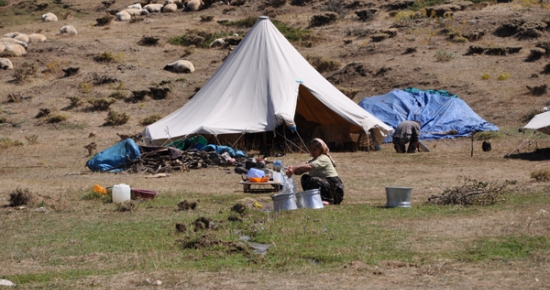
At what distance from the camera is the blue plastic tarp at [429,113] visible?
2116 centimetres

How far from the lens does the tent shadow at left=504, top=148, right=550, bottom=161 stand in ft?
54.6

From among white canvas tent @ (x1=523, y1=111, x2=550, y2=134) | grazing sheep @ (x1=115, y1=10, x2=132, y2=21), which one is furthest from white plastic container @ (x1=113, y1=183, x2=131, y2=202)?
grazing sheep @ (x1=115, y1=10, x2=132, y2=21)

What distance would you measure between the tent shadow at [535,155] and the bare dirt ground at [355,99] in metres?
0.32

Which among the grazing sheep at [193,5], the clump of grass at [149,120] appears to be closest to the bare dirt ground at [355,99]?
the clump of grass at [149,120]

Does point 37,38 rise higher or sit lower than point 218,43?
higher

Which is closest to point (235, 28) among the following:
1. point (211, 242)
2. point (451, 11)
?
point (451, 11)

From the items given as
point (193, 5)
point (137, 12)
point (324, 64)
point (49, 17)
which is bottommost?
point (324, 64)

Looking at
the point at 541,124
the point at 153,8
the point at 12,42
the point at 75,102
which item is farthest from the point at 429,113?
the point at 153,8

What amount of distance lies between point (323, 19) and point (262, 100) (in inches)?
762

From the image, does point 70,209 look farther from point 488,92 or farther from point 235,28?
point 235,28

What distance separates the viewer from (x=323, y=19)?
3716cm

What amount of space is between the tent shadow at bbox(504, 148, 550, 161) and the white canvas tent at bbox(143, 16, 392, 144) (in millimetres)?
2832

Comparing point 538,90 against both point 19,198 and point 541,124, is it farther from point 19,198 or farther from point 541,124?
point 19,198

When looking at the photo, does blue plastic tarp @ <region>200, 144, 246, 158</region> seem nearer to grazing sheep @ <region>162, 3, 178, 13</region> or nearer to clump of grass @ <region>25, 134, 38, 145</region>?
clump of grass @ <region>25, 134, 38, 145</region>
